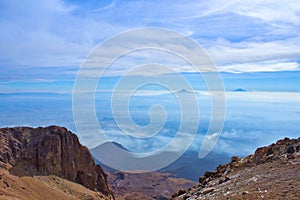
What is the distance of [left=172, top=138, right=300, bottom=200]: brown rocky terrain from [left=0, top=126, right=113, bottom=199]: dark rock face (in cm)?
5540

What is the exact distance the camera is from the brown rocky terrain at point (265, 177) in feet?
53.1

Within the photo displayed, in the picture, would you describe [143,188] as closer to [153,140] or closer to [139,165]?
[139,165]

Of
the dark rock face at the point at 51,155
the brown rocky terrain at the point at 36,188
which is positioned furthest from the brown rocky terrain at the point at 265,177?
the dark rock face at the point at 51,155

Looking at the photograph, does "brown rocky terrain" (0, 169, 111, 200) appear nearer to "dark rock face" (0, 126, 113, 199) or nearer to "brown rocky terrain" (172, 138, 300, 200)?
"dark rock face" (0, 126, 113, 199)

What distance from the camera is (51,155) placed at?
7556cm

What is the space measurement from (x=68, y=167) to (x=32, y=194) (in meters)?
24.8

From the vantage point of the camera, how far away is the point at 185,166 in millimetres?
177875

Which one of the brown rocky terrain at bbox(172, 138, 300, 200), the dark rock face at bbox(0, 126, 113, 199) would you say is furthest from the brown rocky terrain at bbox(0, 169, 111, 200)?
the brown rocky terrain at bbox(172, 138, 300, 200)

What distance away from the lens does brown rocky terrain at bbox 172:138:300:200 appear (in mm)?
16172

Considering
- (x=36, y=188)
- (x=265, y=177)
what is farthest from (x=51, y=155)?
(x=265, y=177)

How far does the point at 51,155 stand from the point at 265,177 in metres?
65.7

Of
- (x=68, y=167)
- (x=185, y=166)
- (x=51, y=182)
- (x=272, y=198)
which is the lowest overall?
(x=272, y=198)

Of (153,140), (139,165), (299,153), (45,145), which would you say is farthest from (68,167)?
(153,140)

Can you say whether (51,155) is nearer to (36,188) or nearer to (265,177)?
(36,188)
